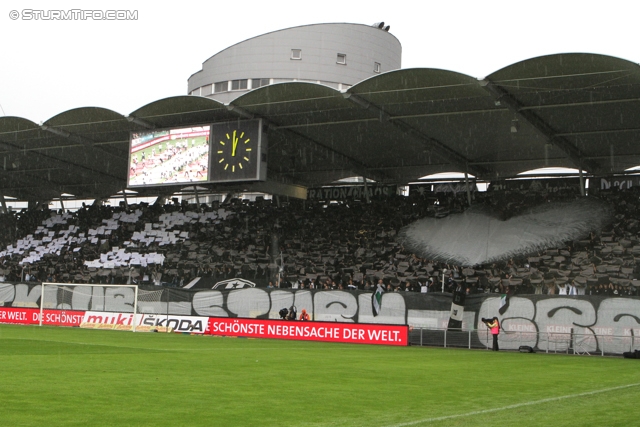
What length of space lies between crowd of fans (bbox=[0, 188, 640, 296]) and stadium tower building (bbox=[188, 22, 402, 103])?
2142 cm

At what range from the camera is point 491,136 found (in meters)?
38.9

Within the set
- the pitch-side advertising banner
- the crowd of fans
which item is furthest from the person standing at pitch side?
the crowd of fans

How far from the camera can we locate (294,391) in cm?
1252

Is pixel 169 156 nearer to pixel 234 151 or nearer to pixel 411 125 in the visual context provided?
pixel 234 151

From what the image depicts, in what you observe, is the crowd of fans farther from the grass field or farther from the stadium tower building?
the stadium tower building

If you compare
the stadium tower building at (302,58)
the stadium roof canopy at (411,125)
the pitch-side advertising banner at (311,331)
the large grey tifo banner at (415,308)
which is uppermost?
the stadium tower building at (302,58)

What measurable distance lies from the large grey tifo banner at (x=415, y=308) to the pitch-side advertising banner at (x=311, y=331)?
1.21 metres

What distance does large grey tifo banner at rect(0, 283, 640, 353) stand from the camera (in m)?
28.1

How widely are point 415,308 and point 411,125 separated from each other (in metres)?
10.4

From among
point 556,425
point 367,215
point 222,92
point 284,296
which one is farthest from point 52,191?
point 556,425

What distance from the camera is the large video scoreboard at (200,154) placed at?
122 feet

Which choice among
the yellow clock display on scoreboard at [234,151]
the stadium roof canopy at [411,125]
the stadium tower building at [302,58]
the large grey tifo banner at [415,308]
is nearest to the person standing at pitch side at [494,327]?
the large grey tifo banner at [415,308]

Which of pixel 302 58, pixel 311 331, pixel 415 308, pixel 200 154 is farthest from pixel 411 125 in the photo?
pixel 302 58

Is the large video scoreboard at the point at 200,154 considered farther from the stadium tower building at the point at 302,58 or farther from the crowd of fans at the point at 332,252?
the stadium tower building at the point at 302,58
